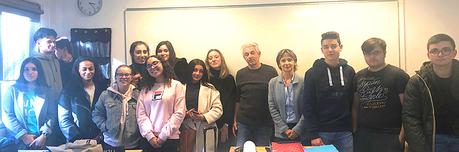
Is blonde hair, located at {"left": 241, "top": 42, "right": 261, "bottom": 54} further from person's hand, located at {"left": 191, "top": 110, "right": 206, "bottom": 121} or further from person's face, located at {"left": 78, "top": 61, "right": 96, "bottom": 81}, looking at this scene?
person's face, located at {"left": 78, "top": 61, "right": 96, "bottom": 81}

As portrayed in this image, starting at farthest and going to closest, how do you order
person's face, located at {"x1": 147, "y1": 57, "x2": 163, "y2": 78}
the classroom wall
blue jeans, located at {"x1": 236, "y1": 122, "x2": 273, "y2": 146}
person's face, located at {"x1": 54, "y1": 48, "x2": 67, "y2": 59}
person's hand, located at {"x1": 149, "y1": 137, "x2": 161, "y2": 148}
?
1. person's face, located at {"x1": 54, "y1": 48, "x2": 67, "y2": 59}
2. the classroom wall
3. blue jeans, located at {"x1": 236, "y1": 122, "x2": 273, "y2": 146}
4. person's face, located at {"x1": 147, "y1": 57, "x2": 163, "y2": 78}
5. person's hand, located at {"x1": 149, "y1": 137, "x2": 161, "y2": 148}

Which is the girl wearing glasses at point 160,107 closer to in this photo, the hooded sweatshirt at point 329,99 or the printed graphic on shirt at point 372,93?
the hooded sweatshirt at point 329,99

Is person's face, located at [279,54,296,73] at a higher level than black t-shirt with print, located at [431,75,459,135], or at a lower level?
higher

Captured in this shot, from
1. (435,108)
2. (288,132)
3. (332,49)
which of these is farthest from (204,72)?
(435,108)

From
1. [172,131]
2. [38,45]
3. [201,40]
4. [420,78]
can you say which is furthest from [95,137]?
[420,78]

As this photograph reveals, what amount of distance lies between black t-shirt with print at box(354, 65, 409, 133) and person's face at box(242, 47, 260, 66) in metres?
1.05

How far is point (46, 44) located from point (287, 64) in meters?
2.23

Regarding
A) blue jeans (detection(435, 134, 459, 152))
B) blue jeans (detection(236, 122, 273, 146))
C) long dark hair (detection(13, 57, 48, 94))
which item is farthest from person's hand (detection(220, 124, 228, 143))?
blue jeans (detection(435, 134, 459, 152))

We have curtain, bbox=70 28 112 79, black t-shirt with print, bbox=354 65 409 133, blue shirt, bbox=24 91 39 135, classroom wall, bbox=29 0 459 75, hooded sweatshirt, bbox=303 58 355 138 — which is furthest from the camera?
curtain, bbox=70 28 112 79

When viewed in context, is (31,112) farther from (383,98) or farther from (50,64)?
(383,98)

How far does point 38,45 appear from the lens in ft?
12.2

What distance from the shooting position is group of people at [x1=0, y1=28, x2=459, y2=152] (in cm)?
266

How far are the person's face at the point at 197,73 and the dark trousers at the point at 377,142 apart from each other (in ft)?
4.57

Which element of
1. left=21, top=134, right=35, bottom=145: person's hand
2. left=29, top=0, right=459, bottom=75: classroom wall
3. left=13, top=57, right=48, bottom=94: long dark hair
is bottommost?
left=21, top=134, right=35, bottom=145: person's hand
